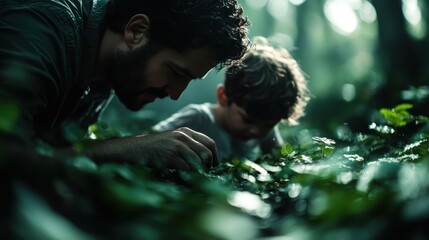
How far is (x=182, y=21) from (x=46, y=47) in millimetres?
1240

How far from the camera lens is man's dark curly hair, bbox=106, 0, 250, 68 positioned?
3.49 meters

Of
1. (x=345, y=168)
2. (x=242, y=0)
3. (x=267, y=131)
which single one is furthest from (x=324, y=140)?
(x=242, y=0)

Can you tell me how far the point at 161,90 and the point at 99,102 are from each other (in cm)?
90

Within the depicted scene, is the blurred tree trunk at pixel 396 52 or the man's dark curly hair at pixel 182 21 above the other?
the blurred tree trunk at pixel 396 52

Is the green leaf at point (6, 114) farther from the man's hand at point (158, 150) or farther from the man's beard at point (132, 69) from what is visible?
the man's beard at point (132, 69)

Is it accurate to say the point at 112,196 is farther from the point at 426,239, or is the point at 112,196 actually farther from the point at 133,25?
the point at 133,25

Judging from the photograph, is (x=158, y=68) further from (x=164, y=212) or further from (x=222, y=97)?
(x=164, y=212)

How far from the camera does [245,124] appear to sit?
5.23 metres

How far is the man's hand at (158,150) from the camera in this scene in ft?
8.02

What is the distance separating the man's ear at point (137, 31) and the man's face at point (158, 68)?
0.16 feet

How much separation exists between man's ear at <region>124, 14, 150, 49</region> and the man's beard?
5 centimetres

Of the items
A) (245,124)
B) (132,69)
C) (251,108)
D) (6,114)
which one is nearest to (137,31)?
(132,69)

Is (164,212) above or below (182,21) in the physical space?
below

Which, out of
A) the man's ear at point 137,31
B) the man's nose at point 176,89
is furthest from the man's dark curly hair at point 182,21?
the man's nose at point 176,89
